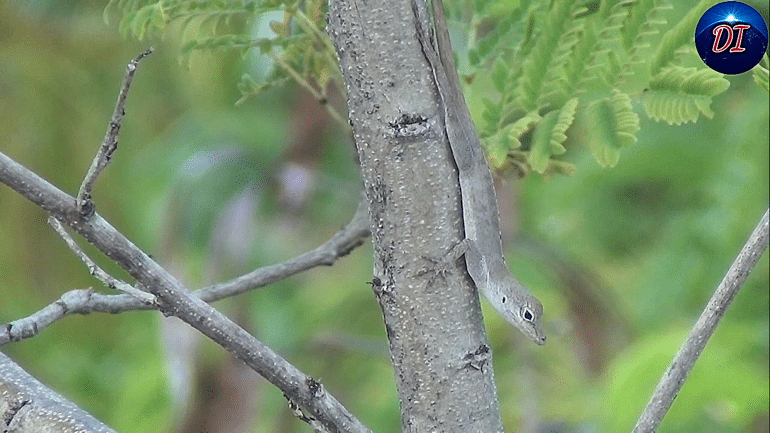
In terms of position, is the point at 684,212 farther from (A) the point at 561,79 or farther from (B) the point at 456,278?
(B) the point at 456,278

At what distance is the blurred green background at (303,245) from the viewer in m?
3.04

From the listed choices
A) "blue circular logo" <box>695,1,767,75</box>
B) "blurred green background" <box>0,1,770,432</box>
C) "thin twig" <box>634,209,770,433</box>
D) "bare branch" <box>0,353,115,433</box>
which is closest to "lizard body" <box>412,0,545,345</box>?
"thin twig" <box>634,209,770,433</box>

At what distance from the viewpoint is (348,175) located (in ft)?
16.4

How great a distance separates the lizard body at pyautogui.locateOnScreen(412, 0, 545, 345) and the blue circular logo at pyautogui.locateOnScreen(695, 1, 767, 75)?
443 millimetres

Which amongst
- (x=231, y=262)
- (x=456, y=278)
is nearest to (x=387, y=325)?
(x=456, y=278)

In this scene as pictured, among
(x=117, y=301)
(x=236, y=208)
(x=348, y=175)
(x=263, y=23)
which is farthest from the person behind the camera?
(x=348, y=175)

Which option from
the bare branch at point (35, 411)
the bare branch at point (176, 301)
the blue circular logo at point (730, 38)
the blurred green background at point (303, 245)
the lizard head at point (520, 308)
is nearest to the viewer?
the bare branch at point (176, 301)

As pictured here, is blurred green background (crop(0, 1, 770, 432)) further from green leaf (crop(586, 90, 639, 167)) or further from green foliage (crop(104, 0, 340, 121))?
green leaf (crop(586, 90, 639, 167))

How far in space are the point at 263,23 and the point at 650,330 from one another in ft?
7.17

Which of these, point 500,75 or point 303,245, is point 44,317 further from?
point 303,245

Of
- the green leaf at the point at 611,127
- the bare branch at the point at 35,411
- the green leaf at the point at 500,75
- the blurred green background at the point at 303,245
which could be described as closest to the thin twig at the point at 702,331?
the green leaf at the point at 611,127

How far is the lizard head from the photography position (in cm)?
197

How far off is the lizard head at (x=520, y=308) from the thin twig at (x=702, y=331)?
694 millimetres

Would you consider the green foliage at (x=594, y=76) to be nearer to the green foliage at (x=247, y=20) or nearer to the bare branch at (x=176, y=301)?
the green foliage at (x=247, y=20)
